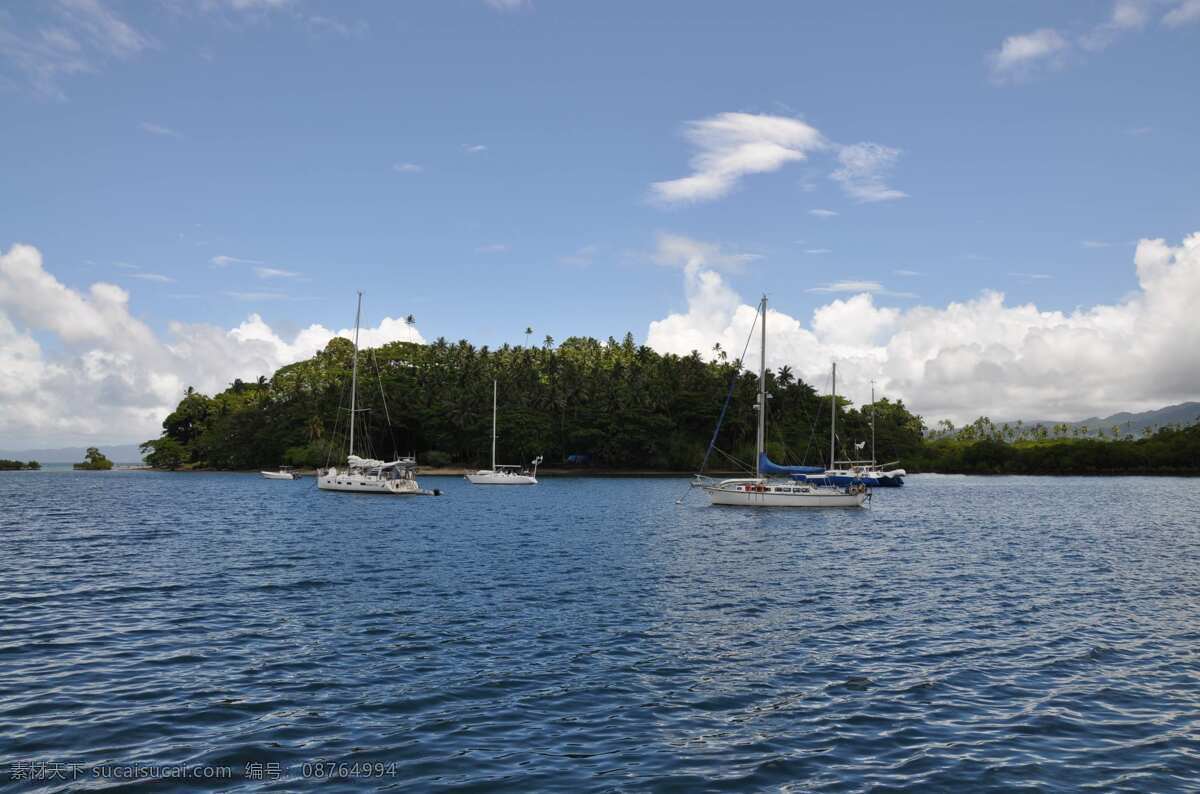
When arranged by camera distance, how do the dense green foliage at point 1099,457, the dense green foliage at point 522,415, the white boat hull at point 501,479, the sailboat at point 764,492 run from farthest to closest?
the dense green foliage at point 1099,457 < the dense green foliage at point 522,415 < the white boat hull at point 501,479 < the sailboat at point 764,492

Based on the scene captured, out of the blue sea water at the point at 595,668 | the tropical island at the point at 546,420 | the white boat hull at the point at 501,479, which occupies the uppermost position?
the tropical island at the point at 546,420

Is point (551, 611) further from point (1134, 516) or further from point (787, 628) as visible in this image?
point (1134, 516)

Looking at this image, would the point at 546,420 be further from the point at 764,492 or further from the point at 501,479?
the point at 764,492

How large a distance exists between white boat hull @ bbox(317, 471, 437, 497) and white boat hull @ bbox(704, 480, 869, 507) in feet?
108

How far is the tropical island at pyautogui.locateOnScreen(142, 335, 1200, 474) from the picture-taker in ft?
506

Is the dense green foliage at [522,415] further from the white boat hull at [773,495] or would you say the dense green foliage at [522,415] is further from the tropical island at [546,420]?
the white boat hull at [773,495]

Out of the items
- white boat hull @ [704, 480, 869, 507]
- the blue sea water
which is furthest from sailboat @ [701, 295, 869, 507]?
the blue sea water

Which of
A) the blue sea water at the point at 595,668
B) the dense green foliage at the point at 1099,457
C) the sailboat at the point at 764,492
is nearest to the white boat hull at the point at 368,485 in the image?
the sailboat at the point at 764,492

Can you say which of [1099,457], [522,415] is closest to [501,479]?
[522,415]

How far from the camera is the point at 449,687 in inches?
633

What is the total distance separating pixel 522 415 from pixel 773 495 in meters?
91.2

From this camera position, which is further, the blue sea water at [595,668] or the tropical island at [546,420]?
the tropical island at [546,420]

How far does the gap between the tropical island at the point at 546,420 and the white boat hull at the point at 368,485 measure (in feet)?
177

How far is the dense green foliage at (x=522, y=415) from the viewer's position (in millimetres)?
153750
